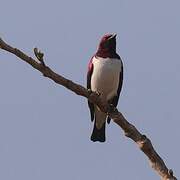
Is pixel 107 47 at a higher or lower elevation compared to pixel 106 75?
higher

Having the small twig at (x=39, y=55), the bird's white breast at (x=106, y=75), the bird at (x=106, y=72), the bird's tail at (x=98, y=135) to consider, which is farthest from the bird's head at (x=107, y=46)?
the small twig at (x=39, y=55)

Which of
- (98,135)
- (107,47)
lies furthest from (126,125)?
(98,135)

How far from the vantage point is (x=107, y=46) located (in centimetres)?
1008

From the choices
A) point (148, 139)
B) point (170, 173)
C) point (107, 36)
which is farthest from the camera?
point (107, 36)

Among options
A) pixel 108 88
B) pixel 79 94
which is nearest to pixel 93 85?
pixel 108 88

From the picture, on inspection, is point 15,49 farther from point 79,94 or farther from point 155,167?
point 155,167

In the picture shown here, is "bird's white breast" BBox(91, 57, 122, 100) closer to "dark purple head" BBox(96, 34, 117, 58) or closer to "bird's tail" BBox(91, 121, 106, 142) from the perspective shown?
"dark purple head" BBox(96, 34, 117, 58)

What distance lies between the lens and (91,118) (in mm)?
10594

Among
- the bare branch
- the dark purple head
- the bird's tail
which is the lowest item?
the bare branch

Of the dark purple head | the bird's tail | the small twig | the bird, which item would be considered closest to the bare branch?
the small twig

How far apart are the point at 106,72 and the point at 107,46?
0.53 metres

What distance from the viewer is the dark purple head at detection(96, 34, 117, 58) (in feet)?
32.8

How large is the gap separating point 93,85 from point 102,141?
123 centimetres

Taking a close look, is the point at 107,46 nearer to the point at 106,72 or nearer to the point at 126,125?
the point at 106,72
